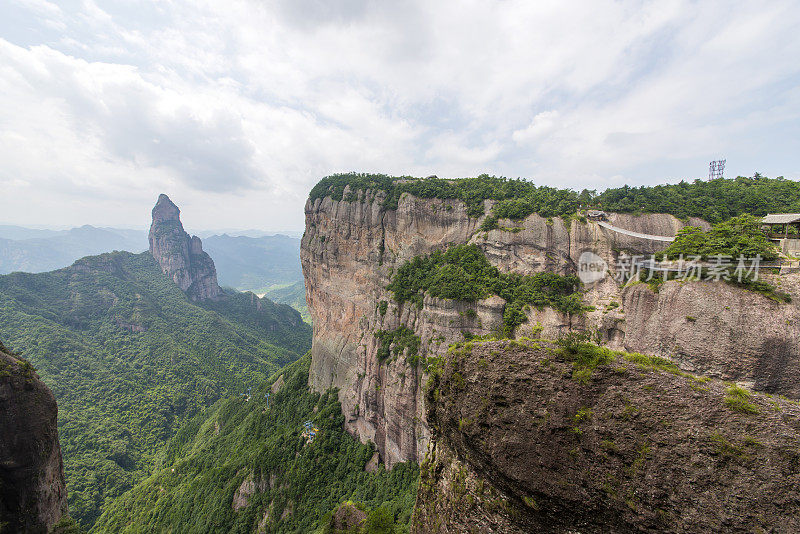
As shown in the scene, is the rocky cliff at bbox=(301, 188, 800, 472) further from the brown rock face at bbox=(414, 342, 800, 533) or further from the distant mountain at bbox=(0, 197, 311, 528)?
the distant mountain at bbox=(0, 197, 311, 528)

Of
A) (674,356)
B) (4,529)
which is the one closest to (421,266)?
(674,356)

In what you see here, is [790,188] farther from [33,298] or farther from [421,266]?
[33,298]

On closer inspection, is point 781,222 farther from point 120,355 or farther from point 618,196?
point 120,355

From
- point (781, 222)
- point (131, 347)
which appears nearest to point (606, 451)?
point (781, 222)

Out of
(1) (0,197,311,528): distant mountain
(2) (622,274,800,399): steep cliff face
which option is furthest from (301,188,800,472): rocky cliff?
(1) (0,197,311,528): distant mountain

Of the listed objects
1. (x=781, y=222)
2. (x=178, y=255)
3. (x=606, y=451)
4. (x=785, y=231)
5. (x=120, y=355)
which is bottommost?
(x=120, y=355)
